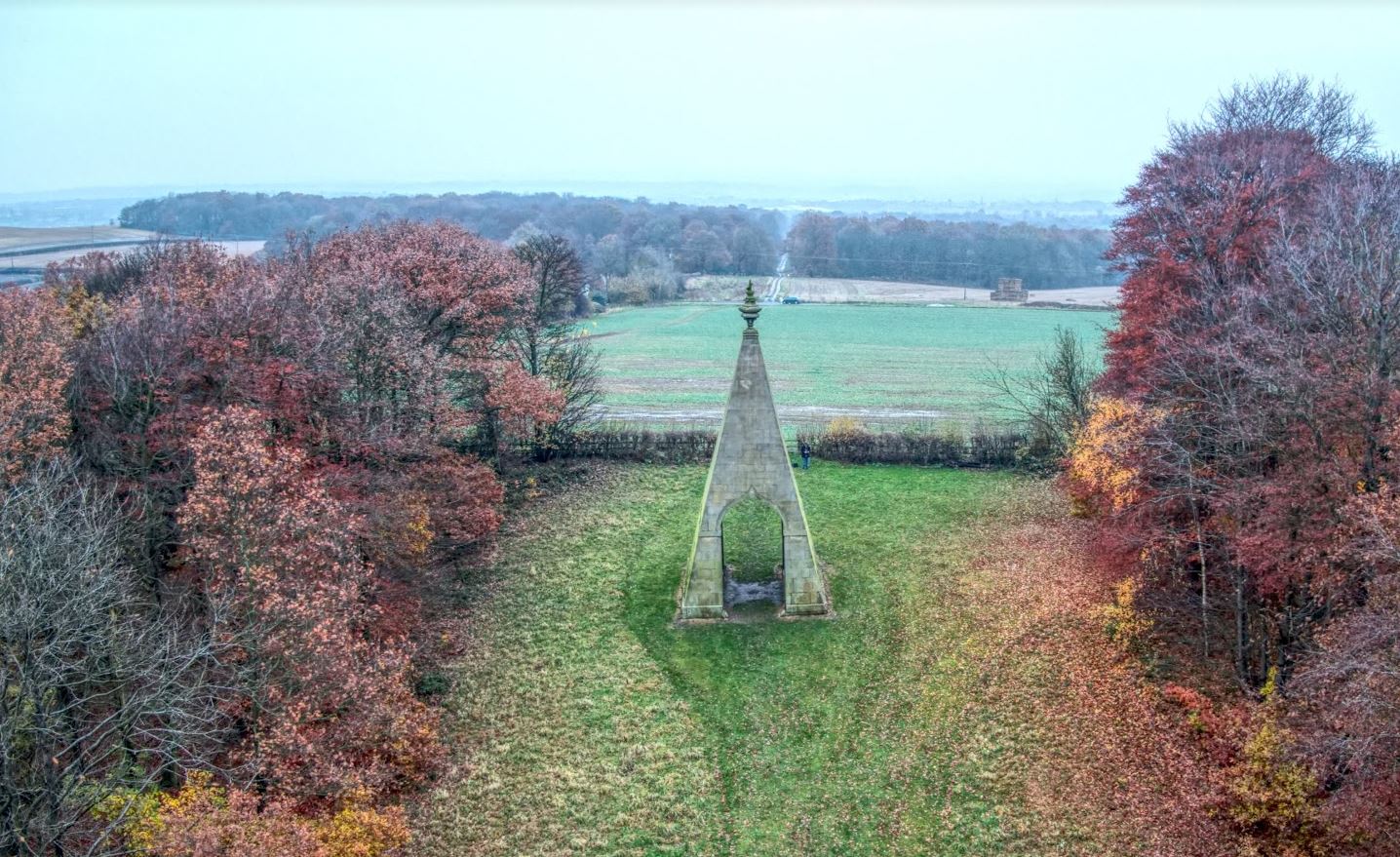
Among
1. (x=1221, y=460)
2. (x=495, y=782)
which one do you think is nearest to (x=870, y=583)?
(x=1221, y=460)

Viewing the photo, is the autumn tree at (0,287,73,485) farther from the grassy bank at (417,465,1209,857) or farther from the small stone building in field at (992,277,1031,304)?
the small stone building in field at (992,277,1031,304)

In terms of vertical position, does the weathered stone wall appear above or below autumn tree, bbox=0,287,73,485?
below

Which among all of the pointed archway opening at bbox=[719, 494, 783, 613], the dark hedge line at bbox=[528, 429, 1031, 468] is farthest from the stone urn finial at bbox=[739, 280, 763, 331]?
the dark hedge line at bbox=[528, 429, 1031, 468]

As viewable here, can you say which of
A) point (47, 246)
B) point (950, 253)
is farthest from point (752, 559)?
point (950, 253)

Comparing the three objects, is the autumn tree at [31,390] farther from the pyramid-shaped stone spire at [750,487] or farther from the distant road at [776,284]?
the distant road at [776,284]

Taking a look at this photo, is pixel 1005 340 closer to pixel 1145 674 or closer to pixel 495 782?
pixel 1145 674

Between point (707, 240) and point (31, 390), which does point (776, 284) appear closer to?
point (707, 240)

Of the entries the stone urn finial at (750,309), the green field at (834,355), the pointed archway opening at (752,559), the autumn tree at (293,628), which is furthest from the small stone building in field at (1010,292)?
the autumn tree at (293,628)
